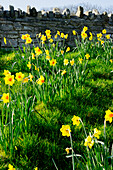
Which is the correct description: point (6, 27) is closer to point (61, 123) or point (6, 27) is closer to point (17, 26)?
point (17, 26)

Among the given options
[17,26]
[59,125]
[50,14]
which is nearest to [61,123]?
[59,125]

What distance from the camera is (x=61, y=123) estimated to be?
2207 mm

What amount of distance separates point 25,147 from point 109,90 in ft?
5.95

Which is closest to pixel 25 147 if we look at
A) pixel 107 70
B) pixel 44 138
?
pixel 44 138

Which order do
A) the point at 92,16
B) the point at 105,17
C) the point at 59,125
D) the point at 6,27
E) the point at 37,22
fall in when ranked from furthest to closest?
the point at 105,17 → the point at 92,16 → the point at 37,22 → the point at 6,27 → the point at 59,125

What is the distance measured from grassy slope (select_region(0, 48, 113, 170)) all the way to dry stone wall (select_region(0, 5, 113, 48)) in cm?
343

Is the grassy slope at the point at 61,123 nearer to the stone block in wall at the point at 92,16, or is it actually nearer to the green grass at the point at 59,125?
the green grass at the point at 59,125

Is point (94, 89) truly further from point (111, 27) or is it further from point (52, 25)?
point (111, 27)

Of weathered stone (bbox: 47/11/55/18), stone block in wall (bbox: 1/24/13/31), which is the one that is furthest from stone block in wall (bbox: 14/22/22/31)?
weathered stone (bbox: 47/11/55/18)

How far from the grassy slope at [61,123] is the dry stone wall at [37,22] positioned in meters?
3.43

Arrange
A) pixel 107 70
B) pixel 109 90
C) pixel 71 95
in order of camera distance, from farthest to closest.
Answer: pixel 107 70 < pixel 109 90 < pixel 71 95

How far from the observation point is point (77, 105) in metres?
2.51

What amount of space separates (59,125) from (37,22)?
190 inches

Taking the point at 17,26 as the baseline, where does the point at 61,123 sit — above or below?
below
